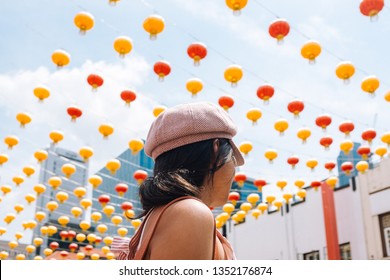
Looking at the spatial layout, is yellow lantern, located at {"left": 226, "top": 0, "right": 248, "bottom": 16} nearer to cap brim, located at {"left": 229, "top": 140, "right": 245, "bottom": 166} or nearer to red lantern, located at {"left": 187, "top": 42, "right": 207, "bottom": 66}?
red lantern, located at {"left": 187, "top": 42, "right": 207, "bottom": 66}

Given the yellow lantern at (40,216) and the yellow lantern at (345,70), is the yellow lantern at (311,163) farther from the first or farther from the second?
the yellow lantern at (40,216)

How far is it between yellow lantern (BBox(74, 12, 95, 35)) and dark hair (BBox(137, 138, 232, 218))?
247 inches

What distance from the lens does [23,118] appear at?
9266 mm

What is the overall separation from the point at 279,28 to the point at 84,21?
304 centimetres

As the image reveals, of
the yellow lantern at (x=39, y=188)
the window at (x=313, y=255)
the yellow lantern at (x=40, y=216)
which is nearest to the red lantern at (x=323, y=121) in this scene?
the yellow lantern at (x=39, y=188)

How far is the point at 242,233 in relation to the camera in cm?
2219

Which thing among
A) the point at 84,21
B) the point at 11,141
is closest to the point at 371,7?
the point at 84,21

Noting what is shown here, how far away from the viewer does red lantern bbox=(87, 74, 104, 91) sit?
332 inches

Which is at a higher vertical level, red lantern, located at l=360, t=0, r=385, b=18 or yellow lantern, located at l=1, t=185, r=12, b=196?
red lantern, located at l=360, t=0, r=385, b=18

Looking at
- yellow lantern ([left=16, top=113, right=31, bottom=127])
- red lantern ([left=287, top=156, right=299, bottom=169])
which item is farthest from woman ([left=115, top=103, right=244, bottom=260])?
red lantern ([left=287, top=156, right=299, bottom=169])

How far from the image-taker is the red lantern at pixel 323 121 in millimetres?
9344
